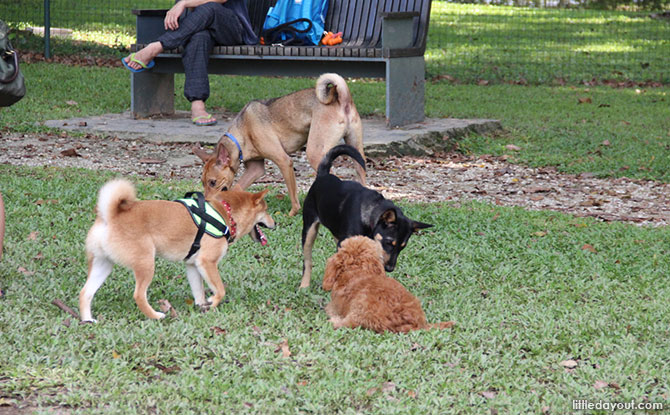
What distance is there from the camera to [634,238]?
6.58 meters

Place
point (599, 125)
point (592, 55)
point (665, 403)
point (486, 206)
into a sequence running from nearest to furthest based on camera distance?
point (665, 403)
point (486, 206)
point (599, 125)
point (592, 55)

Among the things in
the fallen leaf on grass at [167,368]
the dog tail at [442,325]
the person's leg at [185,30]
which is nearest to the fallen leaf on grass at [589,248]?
the dog tail at [442,325]

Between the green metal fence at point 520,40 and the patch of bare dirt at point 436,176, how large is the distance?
826 cm

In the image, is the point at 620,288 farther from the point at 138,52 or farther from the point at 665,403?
the point at 138,52

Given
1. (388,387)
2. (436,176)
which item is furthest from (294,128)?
(388,387)

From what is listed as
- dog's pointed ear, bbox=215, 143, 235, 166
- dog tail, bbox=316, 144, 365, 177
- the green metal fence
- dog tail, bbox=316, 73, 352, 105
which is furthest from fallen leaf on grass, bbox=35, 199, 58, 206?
the green metal fence

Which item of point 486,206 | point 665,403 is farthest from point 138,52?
point 665,403

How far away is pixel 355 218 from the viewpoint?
5.09 meters

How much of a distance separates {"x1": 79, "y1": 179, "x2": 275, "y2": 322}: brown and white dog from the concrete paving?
16.3 ft

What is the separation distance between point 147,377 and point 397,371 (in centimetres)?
119

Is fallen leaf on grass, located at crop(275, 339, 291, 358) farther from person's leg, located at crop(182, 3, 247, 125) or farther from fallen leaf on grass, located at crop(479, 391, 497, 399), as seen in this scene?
person's leg, located at crop(182, 3, 247, 125)

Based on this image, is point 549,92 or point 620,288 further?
point 549,92

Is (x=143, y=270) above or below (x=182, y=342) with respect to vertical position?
above

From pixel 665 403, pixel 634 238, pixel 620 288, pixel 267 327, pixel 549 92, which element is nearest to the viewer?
pixel 665 403
